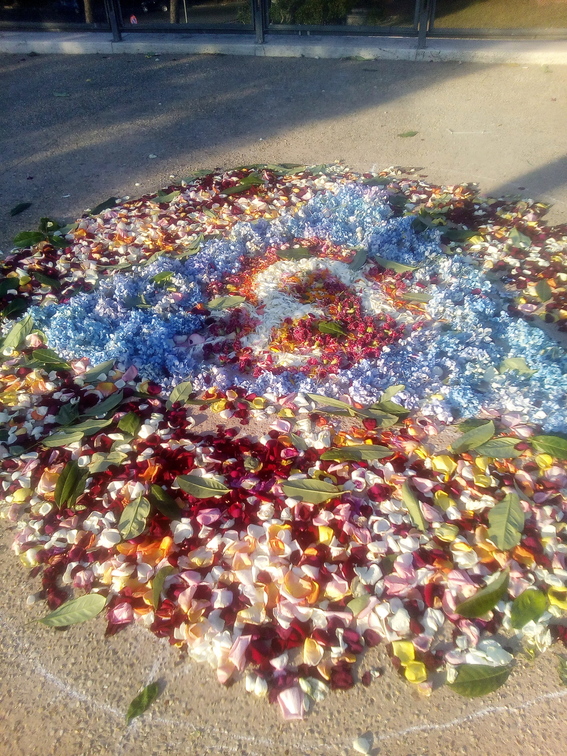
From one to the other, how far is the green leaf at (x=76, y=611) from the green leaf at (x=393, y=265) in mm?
2720

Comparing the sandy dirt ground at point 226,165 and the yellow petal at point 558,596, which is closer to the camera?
the sandy dirt ground at point 226,165

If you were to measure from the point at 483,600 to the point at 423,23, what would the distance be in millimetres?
8693

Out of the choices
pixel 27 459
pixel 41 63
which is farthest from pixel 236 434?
pixel 41 63

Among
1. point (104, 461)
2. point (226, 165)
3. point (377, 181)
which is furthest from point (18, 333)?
point (377, 181)

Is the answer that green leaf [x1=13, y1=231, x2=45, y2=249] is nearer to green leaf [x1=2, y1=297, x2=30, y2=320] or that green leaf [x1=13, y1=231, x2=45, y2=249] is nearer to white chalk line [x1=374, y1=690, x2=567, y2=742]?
green leaf [x1=2, y1=297, x2=30, y2=320]

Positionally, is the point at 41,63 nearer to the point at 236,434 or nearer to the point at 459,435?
the point at 236,434

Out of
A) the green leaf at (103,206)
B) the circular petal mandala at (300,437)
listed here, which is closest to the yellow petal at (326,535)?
the circular petal mandala at (300,437)

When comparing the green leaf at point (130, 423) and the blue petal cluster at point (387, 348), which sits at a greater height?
the blue petal cluster at point (387, 348)

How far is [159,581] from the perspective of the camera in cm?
221

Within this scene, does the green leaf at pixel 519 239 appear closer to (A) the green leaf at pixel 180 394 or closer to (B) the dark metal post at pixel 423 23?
(A) the green leaf at pixel 180 394

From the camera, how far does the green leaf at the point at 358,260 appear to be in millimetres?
3781

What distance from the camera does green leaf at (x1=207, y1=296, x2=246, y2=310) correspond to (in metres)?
3.54

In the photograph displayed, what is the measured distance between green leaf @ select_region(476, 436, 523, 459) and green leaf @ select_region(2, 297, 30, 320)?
3.02 metres

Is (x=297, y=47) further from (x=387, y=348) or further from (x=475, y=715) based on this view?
(x=475, y=715)
